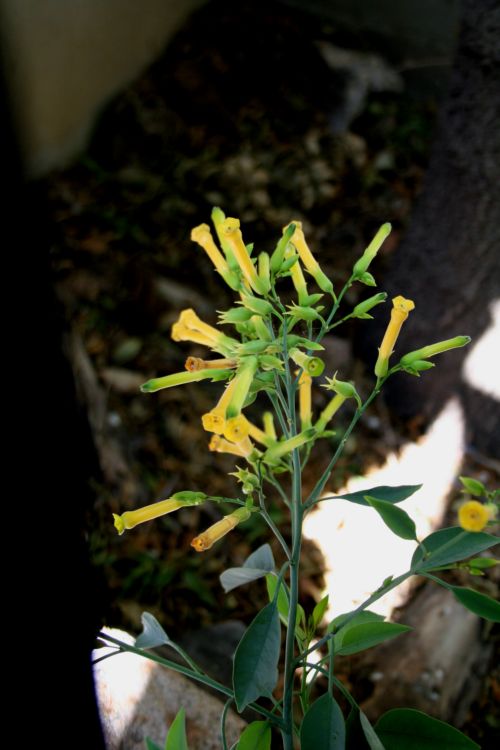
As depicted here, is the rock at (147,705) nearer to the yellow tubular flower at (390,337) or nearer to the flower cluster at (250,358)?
the flower cluster at (250,358)

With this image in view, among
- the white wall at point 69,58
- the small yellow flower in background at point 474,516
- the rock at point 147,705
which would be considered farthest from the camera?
the white wall at point 69,58

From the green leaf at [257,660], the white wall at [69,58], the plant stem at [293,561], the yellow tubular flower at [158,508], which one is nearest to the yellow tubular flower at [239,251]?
the plant stem at [293,561]

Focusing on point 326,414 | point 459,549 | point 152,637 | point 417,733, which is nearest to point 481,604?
point 459,549

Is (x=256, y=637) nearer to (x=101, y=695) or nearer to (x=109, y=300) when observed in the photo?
(x=101, y=695)

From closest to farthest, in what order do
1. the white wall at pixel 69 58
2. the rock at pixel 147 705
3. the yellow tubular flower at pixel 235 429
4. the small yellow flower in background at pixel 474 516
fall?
the small yellow flower in background at pixel 474 516 < the yellow tubular flower at pixel 235 429 < the rock at pixel 147 705 < the white wall at pixel 69 58

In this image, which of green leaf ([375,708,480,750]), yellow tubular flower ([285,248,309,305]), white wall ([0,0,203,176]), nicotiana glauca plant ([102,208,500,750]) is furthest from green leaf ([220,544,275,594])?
white wall ([0,0,203,176])

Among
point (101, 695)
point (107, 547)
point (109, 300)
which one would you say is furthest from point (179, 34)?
point (101, 695)

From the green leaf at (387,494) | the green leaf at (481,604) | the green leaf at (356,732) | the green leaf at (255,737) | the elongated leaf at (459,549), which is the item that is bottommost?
the green leaf at (356,732)

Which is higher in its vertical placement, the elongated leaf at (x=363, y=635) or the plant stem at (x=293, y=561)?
the plant stem at (x=293, y=561)
